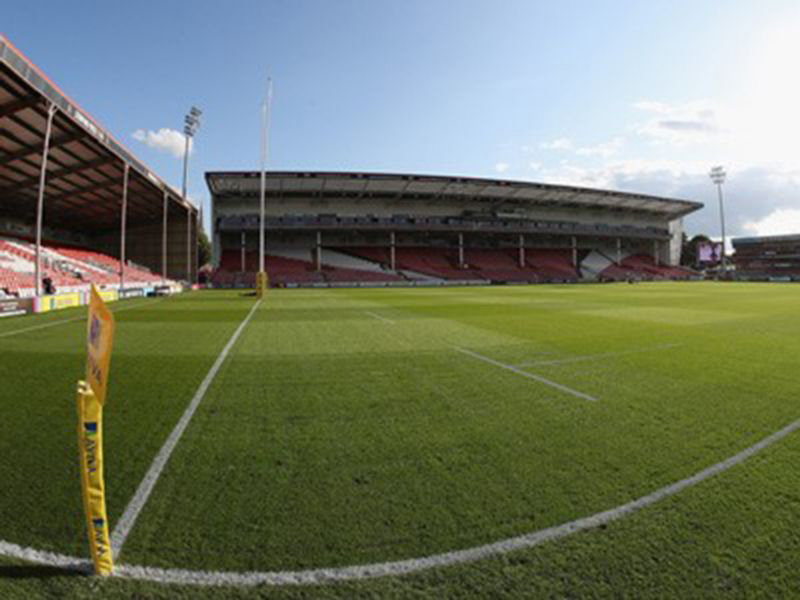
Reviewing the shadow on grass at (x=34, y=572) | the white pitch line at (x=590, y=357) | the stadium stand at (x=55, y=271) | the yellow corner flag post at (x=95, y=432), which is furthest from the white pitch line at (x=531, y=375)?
the stadium stand at (x=55, y=271)

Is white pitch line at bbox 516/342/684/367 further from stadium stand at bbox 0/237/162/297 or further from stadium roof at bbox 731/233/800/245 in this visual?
stadium roof at bbox 731/233/800/245

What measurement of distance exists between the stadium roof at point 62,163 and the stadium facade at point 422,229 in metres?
10.3

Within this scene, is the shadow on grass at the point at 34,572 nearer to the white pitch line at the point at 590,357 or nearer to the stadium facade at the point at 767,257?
the white pitch line at the point at 590,357

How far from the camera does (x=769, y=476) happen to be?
3.30 meters

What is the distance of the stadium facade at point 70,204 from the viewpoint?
1870cm

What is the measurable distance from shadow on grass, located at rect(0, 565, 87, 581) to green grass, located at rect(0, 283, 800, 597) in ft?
0.04

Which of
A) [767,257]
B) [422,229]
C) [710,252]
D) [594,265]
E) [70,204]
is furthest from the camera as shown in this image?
[767,257]

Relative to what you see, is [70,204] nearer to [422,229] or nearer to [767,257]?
[422,229]

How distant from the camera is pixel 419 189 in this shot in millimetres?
57656

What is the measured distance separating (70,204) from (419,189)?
3940 cm

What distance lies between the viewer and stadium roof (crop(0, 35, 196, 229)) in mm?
18031

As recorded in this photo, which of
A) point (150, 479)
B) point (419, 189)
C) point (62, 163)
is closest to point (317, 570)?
point (150, 479)

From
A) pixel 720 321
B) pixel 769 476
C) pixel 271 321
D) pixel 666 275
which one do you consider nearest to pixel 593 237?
pixel 666 275

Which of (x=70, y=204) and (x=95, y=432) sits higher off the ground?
(x=70, y=204)
